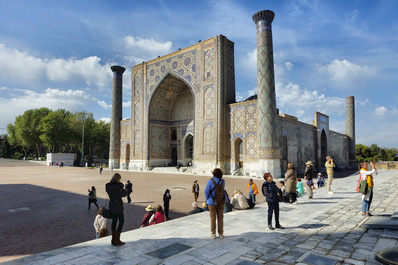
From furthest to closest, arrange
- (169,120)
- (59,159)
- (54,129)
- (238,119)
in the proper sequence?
(59,159) < (54,129) < (169,120) < (238,119)

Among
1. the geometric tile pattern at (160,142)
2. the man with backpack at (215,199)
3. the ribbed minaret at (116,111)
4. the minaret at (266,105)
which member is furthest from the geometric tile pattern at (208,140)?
the man with backpack at (215,199)

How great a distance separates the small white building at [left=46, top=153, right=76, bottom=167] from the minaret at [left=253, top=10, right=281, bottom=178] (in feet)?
113

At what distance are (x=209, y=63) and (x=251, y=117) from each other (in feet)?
23.2

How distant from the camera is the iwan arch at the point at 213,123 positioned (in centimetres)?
2003

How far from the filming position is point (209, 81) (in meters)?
24.2

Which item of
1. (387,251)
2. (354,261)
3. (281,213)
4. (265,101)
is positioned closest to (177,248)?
(354,261)

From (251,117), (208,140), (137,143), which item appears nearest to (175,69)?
(208,140)

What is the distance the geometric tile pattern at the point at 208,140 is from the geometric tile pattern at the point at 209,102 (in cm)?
114

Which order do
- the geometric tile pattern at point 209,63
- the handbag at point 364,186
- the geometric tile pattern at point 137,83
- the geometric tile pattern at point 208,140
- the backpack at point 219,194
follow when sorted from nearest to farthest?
the backpack at point 219,194 < the handbag at point 364,186 < the geometric tile pattern at point 208,140 < the geometric tile pattern at point 209,63 < the geometric tile pattern at point 137,83

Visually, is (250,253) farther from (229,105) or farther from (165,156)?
(165,156)

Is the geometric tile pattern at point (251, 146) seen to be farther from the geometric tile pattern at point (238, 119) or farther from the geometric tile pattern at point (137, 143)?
the geometric tile pattern at point (137, 143)

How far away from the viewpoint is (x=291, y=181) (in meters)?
7.56

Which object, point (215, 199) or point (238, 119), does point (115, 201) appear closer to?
point (215, 199)

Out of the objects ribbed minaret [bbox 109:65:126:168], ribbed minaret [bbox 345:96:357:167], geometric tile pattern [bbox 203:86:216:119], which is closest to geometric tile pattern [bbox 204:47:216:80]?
geometric tile pattern [bbox 203:86:216:119]
